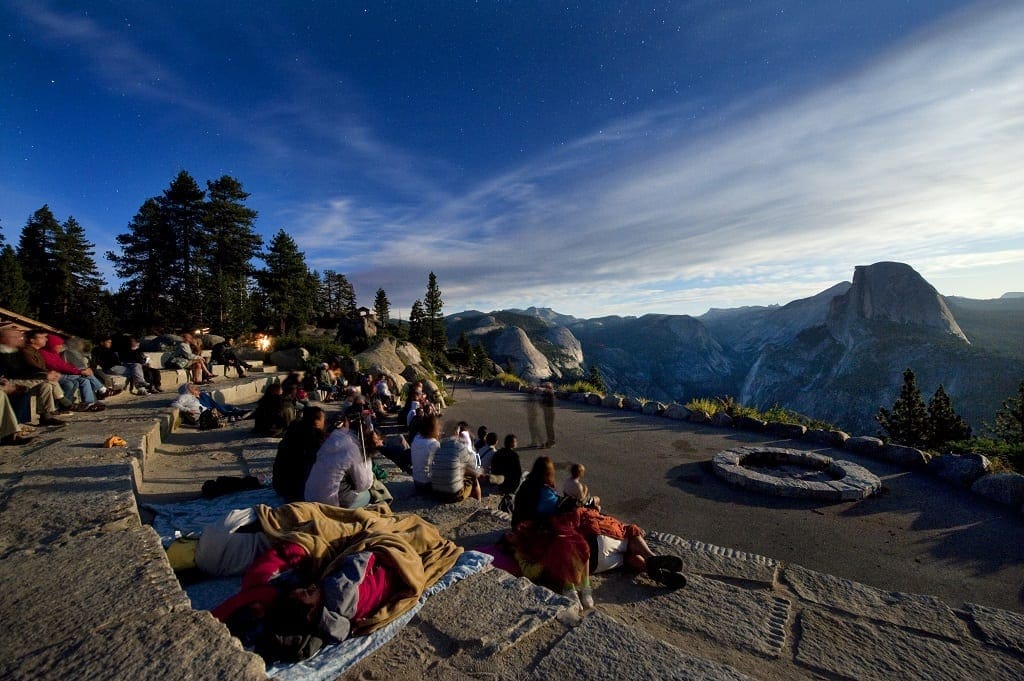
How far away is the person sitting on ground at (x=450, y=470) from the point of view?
209 inches

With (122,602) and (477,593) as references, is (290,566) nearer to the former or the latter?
(122,602)

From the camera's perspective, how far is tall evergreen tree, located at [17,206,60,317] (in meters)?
30.3

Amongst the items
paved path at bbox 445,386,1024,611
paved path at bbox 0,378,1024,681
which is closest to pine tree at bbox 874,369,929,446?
paved path at bbox 445,386,1024,611

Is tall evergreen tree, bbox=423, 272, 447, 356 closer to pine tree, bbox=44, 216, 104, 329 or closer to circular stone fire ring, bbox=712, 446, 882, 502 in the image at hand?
pine tree, bbox=44, 216, 104, 329

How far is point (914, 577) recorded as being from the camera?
4293 millimetres

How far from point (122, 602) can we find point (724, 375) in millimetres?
152667

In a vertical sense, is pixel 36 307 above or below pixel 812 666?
above

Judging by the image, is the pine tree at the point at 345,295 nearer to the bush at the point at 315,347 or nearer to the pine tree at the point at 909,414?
the bush at the point at 315,347

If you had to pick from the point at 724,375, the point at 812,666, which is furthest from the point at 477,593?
the point at 724,375

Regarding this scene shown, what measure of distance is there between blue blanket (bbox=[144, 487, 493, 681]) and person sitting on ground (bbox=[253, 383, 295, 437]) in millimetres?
3445

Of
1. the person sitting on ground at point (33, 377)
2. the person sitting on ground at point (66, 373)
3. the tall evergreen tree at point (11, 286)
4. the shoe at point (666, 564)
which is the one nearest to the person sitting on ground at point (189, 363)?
the person sitting on ground at point (66, 373)

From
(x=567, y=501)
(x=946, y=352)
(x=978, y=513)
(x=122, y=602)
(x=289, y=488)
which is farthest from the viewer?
(x=946, y=352)

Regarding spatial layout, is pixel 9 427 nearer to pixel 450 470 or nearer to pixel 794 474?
pixel 450 470

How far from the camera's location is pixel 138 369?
1095cm
